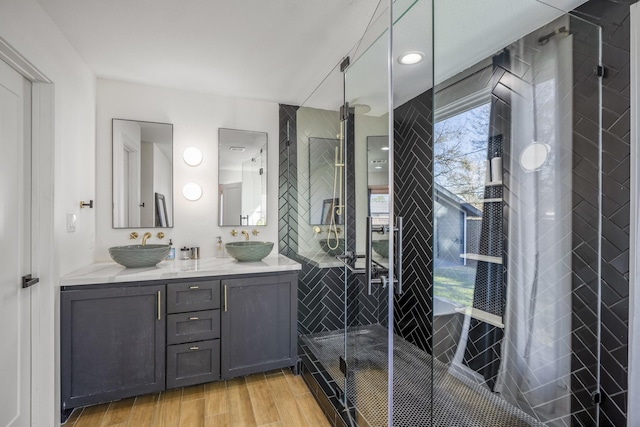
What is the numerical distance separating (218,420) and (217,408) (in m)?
0.13

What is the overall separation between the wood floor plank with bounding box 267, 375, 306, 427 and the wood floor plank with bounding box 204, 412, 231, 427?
1.09ft

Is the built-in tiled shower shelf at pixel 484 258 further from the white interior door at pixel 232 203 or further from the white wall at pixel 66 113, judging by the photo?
the white wall at pixel 66 113

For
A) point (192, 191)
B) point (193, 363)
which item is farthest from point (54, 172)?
point (193, 363)

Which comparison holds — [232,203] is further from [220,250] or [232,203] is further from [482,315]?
[482,315]

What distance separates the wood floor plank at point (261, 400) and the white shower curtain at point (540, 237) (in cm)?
150

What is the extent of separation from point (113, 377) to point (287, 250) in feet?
5.33

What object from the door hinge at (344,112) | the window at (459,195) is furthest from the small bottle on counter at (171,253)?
the window at (459,195)

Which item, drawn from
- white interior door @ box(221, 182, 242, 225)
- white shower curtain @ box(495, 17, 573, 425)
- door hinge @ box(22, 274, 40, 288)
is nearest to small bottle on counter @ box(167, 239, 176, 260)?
white interior door @ box(221, 182, 242, 225)

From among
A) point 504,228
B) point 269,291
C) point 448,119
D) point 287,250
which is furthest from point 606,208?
point 287,250

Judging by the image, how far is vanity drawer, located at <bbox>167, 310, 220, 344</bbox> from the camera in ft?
6.78

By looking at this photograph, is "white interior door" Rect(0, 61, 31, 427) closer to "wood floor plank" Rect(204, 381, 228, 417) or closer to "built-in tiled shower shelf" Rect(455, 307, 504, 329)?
"wood floor plank" Rect(204, 381, 228, 417)

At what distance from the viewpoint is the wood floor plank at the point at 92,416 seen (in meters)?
1.84

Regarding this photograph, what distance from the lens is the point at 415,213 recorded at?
2578mm

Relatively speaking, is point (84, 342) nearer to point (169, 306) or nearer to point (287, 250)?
point (169, 306)
